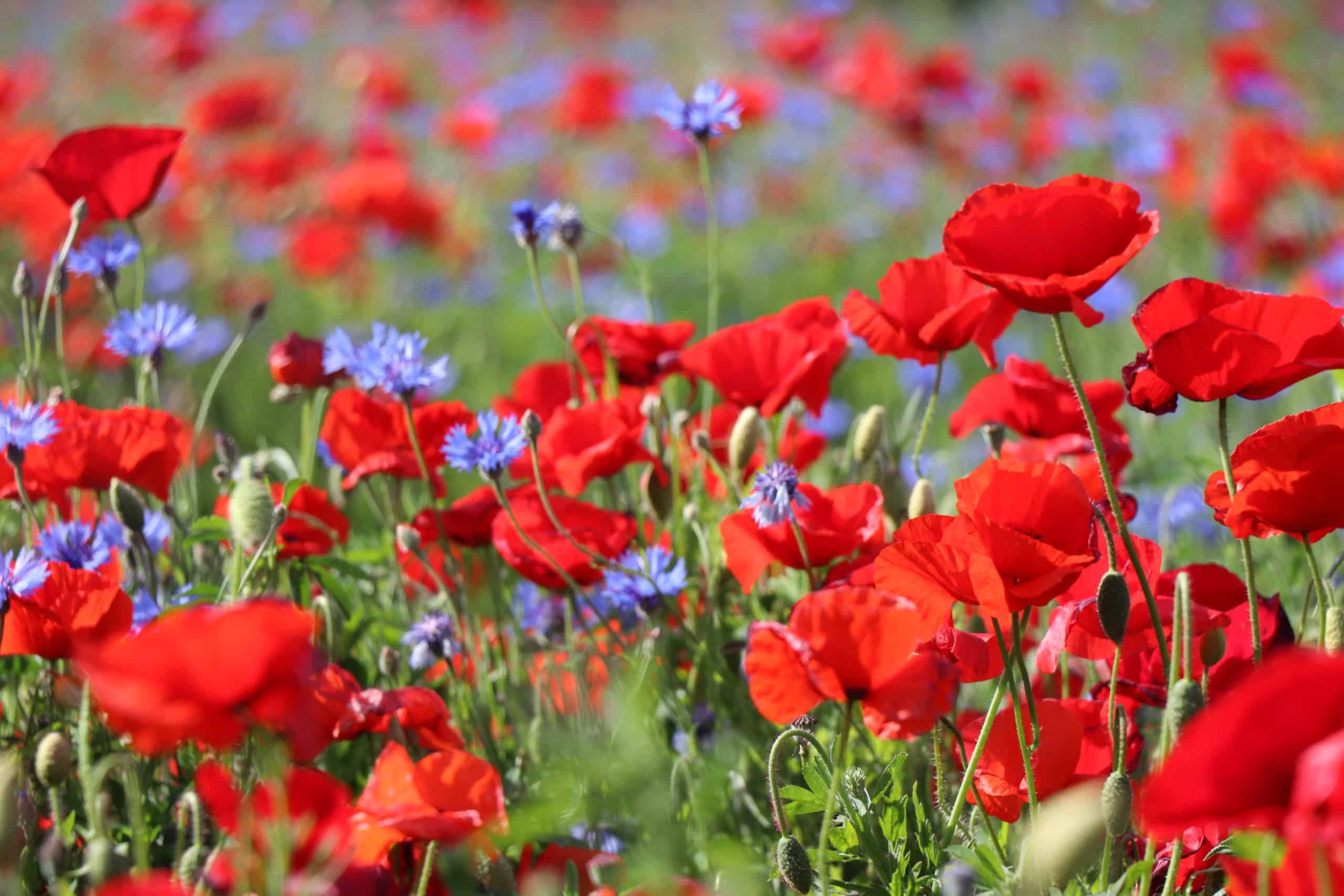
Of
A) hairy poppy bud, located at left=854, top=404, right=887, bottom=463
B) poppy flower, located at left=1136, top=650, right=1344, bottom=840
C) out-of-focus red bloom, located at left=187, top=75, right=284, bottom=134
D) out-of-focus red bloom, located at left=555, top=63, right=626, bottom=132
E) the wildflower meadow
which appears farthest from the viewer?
out-of-focus red bloom, located at left=555, top=63, right=626, bottom=132

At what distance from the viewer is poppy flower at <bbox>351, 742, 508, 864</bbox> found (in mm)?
667

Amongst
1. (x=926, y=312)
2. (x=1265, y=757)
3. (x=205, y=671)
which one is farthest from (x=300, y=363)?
(x=1265, y=757)

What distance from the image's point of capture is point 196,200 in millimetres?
3865

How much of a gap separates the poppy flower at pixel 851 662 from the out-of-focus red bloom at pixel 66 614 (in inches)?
16.7

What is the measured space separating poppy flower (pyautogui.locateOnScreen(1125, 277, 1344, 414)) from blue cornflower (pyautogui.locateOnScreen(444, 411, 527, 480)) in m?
0.46

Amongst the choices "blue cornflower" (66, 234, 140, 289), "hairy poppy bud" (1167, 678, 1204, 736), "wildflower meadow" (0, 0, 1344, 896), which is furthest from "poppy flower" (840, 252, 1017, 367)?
"blue cornflower" (66, 234, 140, 289)

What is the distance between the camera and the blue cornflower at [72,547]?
1001 millimetres

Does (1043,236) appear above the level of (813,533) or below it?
above

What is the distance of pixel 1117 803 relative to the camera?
0.66m

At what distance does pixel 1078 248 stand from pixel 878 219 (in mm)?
3627

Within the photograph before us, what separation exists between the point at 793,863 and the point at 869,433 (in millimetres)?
448

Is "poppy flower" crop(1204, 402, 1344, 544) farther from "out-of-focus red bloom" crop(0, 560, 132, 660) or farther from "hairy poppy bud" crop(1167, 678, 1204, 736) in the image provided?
"out-of-focus red bloom" crop(0, 560, 132, 660)

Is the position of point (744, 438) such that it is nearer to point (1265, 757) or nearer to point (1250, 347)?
point (1250, 347)

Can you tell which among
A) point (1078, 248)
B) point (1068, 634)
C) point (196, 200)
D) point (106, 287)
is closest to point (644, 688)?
point (1068, 634)
